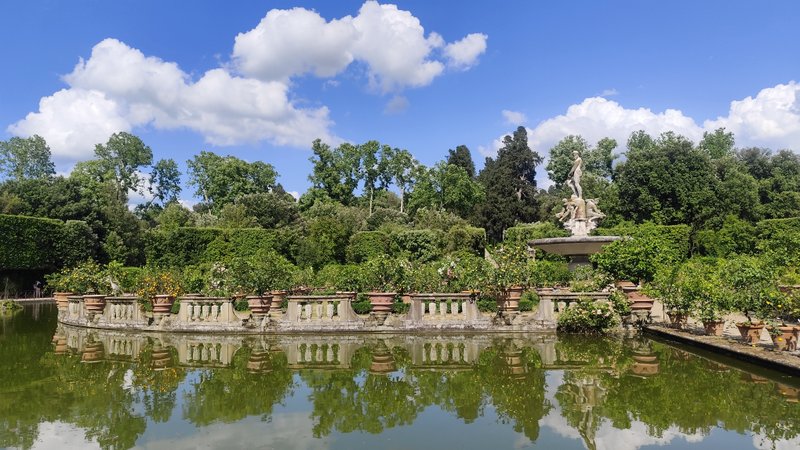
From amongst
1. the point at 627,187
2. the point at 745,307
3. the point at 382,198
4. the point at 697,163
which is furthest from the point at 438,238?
the point at 745,307

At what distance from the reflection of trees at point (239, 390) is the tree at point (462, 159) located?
45610mm

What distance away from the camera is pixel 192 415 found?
244 inches

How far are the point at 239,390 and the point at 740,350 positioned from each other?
8.03 m

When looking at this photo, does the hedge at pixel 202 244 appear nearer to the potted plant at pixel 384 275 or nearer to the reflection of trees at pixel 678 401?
the potted plant at pixel 384 275

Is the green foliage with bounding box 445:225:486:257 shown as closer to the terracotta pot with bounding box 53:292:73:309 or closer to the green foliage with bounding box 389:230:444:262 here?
the green foliage with bounding box 389:230:444:262

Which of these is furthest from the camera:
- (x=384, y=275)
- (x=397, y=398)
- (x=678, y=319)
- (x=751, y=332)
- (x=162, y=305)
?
(x=384, y=275)

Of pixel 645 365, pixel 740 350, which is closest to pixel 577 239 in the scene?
pixel 740 350

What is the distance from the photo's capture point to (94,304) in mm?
14539

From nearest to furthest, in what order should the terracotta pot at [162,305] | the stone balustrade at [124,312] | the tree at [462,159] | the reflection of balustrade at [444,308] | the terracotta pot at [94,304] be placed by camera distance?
1. the reflection of balustrade at [444,308]
2. the terracotta pot at [162,305]
3. the stone balustrade at [124,312]
4. the terracotta pot at [94,304]
5. the tree at [462,159]

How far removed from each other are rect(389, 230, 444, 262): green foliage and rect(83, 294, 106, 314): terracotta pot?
19.2m

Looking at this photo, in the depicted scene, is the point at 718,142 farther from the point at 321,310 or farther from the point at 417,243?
the point at 321,310

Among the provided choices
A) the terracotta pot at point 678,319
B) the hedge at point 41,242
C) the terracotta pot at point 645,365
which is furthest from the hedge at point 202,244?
the terracotta pot at point 645,365

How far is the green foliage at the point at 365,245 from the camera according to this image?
107 ft

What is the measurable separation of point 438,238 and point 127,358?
81.1 ft
